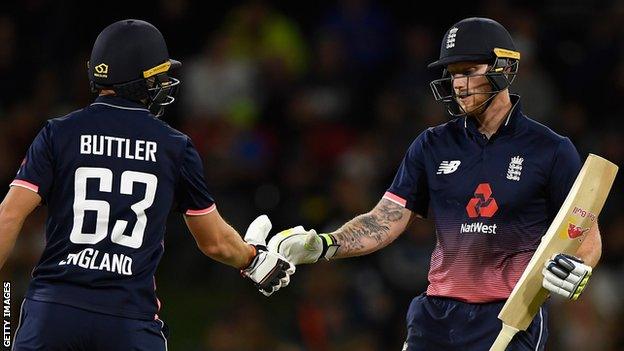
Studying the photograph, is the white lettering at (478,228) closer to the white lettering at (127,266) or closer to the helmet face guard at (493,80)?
the helmet face guard at (493,80)

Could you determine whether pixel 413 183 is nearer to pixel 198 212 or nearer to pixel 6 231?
pixel 198 212

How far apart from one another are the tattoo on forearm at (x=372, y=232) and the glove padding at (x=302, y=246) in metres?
0.07

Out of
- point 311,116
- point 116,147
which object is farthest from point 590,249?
point 311,116

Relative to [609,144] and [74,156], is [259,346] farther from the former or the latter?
[74,156]

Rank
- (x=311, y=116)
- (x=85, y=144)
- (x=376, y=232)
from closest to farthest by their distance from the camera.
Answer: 1. (x=85, y=144)
2. (x=376, y=232)
3. (x=311, y=116)

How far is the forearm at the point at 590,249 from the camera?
561 centimetres

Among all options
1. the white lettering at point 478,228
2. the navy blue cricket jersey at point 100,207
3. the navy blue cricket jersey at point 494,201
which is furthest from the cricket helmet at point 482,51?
the navy blue cricket jersey at point 100,207

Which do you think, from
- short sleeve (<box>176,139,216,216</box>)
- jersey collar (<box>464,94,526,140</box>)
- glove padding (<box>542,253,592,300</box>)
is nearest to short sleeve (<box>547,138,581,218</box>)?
jersey collar (<box>464,94,526,140</box>)

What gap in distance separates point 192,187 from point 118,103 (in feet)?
1.55

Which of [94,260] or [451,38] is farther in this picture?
[451,38]

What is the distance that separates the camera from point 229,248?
18.7ft

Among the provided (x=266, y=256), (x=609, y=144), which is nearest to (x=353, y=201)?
(x=609, y=144)

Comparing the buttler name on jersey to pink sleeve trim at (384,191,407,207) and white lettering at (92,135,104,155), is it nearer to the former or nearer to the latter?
white lettering at (92,135,104,155)

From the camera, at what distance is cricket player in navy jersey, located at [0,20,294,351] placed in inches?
199
